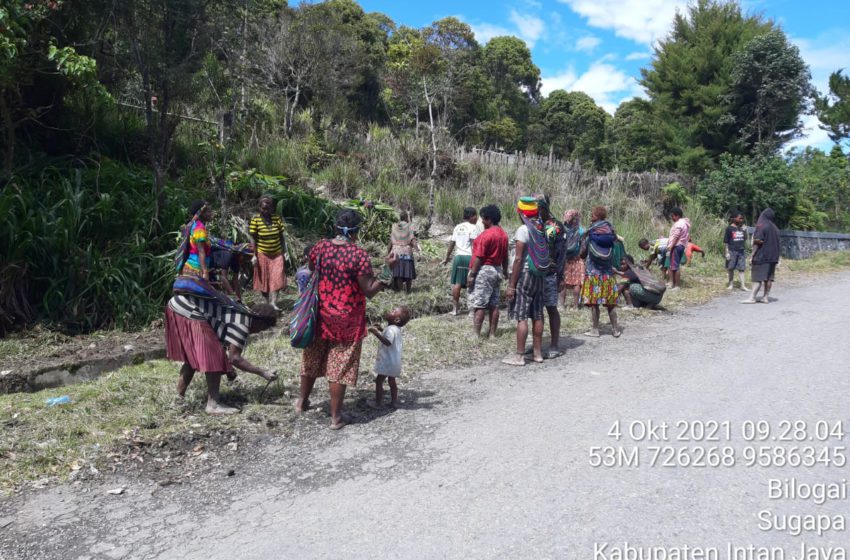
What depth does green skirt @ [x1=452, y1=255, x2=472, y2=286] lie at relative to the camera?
30.9ft

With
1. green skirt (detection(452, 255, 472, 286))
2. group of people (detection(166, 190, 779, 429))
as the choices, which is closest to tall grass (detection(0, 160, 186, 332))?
A: group of people (detection(166, 190, 779, 429))

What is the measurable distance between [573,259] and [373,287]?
5851 millimetres

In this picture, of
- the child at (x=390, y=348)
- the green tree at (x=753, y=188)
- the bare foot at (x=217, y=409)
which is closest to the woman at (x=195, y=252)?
the bare foot at (x=217, y=409)

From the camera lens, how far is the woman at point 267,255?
9148 millimetres

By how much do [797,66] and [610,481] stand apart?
72.3ft

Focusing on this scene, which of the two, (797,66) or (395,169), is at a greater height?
(797,66)

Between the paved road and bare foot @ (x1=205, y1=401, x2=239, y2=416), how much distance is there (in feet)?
2.32

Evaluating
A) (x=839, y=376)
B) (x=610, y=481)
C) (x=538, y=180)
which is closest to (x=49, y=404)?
(x=610, y=481)

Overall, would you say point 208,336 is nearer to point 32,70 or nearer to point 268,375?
point 268,375

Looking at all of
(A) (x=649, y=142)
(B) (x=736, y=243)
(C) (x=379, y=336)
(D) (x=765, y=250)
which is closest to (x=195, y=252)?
(C) (x=379, y=336)

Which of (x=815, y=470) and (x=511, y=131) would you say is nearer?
(x=815, y=470)

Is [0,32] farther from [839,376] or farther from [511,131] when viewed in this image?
[511,131]

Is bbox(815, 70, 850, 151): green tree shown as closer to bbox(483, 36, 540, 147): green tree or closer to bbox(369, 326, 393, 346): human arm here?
bbox(483, 36, 540, 147): green tree

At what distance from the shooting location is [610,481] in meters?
4.03
